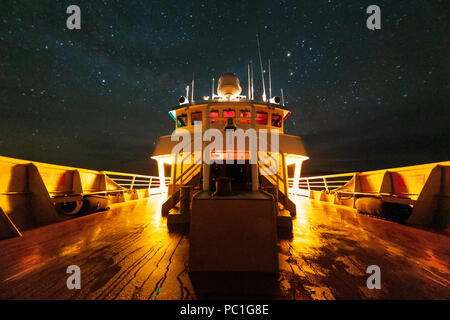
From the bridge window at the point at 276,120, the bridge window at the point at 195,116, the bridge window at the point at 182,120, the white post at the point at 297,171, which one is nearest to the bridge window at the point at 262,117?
the bridge window at the point at 276,120

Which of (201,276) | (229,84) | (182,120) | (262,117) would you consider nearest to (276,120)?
(262,117)

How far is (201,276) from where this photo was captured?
1.71 metres

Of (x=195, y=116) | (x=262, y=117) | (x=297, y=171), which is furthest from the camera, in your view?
(x=297, y=171)

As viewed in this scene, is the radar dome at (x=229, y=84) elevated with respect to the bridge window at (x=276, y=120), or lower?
elevated

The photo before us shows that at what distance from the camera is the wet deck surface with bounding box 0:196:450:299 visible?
1479 mm

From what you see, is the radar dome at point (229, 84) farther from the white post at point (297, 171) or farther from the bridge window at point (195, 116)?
the white post at point (297, 171)

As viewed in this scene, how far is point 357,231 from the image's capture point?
11.5ft

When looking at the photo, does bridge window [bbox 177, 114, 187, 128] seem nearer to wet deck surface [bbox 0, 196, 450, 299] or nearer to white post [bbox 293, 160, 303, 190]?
wet deck surface [bbox 0, 196, 450, 299]

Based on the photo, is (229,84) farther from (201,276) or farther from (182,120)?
(201,276)

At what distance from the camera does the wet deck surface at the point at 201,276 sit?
4.85 ft

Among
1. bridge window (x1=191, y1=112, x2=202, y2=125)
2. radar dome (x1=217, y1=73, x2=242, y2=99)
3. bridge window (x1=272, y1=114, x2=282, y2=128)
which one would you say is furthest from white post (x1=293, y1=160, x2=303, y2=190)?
bridge window (x1=191, y1=112, x2=202, y2=125)
